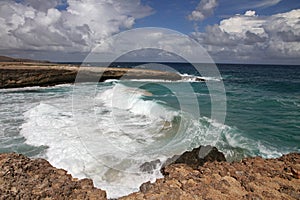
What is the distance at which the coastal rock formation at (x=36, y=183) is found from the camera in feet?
11.8

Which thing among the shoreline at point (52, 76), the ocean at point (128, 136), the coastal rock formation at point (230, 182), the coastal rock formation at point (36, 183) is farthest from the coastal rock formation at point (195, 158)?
the shoreline at point (52, 76)

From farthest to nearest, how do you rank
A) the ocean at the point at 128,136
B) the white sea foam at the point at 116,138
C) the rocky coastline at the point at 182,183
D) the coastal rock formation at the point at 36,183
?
the ocean at the point at 128,136 → the white sea foam at the point at 116,138 → the rocky coastline at the point at 182,183 → the coastal rock formation at the point at 36,183

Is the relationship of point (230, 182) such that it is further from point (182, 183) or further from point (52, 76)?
point (52, 76)

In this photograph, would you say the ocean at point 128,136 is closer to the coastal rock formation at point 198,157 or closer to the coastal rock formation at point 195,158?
the coastal rock formation at point 195,158

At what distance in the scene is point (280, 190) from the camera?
151 inches

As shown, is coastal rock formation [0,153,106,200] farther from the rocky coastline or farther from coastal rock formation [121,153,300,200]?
coastal rock formation [121,153,300,200]

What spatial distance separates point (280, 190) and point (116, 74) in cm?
4243

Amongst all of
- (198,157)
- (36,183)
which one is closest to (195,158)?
(198,157)

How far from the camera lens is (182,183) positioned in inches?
161

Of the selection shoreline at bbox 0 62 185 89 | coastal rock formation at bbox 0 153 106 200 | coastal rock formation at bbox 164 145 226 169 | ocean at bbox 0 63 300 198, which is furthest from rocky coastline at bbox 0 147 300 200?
shoreline at bbox 0 62 185 89

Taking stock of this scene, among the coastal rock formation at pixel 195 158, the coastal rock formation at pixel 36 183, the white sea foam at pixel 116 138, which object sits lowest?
the white sea foam at pixel 116 138

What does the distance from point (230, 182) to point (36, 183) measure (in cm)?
352

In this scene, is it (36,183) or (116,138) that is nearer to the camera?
(36,183)

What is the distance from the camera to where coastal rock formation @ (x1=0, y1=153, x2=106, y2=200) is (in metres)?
3.60
